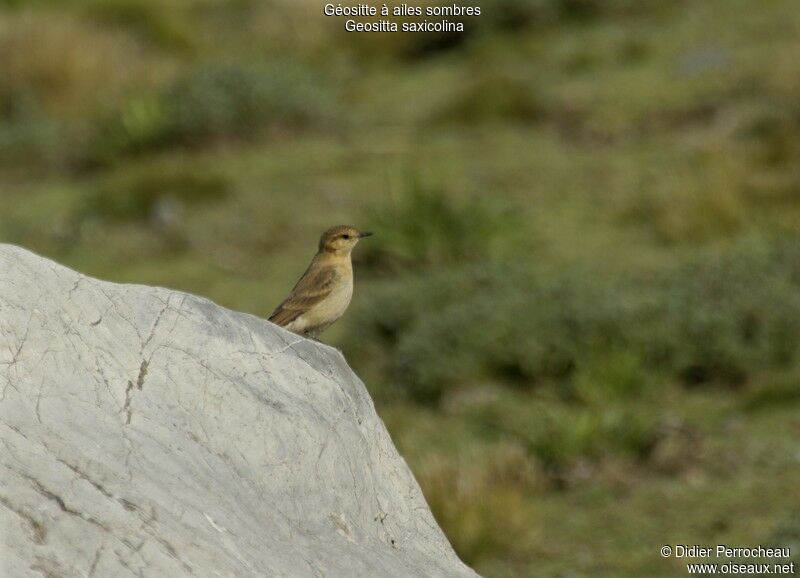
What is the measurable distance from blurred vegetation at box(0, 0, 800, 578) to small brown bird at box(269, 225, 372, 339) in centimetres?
228

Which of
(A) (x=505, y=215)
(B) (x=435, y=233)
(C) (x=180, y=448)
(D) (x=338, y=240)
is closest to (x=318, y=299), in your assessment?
(D) (x=338, y=240)

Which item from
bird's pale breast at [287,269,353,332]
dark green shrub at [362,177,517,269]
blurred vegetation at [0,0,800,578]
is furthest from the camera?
dark green shrub at [362,177,517,269]

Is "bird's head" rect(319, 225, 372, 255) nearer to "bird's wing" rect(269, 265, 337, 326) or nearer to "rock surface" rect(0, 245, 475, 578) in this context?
"bird's wing" rect(269, 265, 337, 326)

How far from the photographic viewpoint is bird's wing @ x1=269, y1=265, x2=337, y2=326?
8070 millimetres

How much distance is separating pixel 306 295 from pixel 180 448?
3371mm

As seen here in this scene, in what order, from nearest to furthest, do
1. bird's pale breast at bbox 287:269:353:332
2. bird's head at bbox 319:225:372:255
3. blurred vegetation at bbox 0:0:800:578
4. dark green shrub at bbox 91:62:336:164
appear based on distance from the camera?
bird's pale breast at bbox 287:269:353:332
bird's head at bbox 319:225:372:255
blurred vegetation at bbox 0:0:800:578
dark green shrub at bbox 91:62:336:164

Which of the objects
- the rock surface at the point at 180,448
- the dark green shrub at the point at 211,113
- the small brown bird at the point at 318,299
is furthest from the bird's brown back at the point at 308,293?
the dark green shrub at the point at 211,113

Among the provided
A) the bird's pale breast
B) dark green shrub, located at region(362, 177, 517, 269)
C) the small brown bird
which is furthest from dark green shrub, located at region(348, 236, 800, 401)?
the bird's pale breast

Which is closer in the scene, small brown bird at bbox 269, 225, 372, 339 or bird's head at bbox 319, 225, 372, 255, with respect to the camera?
small brown bird at bbox 269, 225, 372, 339

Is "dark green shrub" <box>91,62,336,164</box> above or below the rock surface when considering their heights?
above

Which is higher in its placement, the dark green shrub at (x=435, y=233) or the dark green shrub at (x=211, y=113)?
the dark green shrub at (x=211, y=113)

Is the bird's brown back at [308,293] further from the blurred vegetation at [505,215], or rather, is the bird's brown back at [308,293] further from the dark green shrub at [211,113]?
the dark green shrub at [211,113]

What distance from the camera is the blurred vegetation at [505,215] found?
11.0m

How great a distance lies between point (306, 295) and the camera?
8.15m
